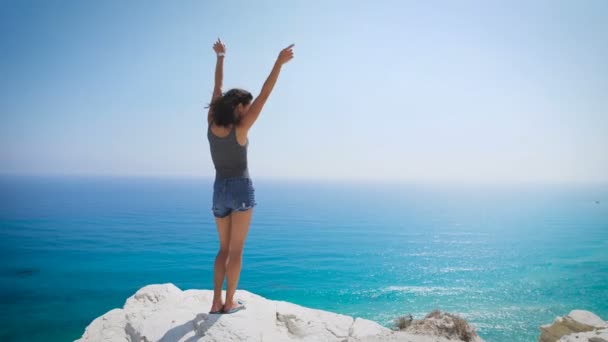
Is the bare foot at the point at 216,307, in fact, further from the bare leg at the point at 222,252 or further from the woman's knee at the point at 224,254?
the woman's knee at the point at 224,254

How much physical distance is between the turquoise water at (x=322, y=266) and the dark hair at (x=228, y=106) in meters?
3.43

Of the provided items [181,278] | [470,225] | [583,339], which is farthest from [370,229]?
[583,339]

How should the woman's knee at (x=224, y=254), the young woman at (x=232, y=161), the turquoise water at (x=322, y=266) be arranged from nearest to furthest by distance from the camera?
the young woman at (x=232, y=161) → the woman's knee at (x=224, y=254) → the turquoise water at (x=322, y=266)

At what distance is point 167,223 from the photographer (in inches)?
2309

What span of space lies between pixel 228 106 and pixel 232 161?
688 millimetres

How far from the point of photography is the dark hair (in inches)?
146

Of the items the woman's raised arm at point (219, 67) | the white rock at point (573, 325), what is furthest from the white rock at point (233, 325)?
the white rock at point (573, 325)

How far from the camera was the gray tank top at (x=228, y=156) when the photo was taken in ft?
12.5

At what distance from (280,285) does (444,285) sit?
15.7 meters

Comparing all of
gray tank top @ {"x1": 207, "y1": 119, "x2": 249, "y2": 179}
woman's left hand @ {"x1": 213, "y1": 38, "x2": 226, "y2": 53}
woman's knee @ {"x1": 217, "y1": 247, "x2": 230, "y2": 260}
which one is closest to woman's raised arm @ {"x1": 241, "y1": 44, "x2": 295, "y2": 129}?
gray tank top @ {"x1": 207, "y1": 119, "x2": 249, "y2": 179}

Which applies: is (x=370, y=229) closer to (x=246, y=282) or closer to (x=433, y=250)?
(x=433, y=250)

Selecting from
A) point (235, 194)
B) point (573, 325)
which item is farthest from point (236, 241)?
point (573, 325)

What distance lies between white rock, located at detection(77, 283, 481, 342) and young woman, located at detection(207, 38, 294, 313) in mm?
503

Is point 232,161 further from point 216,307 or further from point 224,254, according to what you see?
point 216,307
